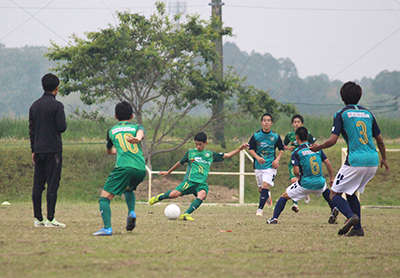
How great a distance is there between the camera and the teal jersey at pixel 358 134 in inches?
212

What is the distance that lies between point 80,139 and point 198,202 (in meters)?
10.3

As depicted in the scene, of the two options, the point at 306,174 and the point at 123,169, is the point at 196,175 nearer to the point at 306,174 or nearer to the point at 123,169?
the point at 306,174

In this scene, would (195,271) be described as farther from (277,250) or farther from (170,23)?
(170,23)

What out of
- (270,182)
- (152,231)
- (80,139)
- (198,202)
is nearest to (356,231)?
(152,231)

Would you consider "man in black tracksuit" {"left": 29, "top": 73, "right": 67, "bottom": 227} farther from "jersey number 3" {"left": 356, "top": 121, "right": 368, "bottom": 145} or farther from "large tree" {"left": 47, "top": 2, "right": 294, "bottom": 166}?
"large tree" {"left": 47, "top": 2, "right": 294, "bottom": 166}

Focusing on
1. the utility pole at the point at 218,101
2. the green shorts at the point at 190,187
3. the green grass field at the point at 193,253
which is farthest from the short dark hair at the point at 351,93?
the utility pole at the point at 218,101

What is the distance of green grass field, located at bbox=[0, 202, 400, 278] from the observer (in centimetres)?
333

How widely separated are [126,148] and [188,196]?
10.5 m

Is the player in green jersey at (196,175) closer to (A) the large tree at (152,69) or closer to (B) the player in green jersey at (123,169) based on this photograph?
(B) the player in green jersey at (123,169)

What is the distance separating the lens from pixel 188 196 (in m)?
15.7

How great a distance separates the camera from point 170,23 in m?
15.8

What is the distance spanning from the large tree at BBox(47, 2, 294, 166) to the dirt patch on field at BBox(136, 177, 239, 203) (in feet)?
2.82

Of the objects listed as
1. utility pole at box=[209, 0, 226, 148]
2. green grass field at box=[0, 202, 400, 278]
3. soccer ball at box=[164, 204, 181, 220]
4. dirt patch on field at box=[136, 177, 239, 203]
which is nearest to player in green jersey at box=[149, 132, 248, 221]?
soccer ball at box=[164, 204, 181, 220]

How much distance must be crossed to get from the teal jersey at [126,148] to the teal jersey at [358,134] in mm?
2232
